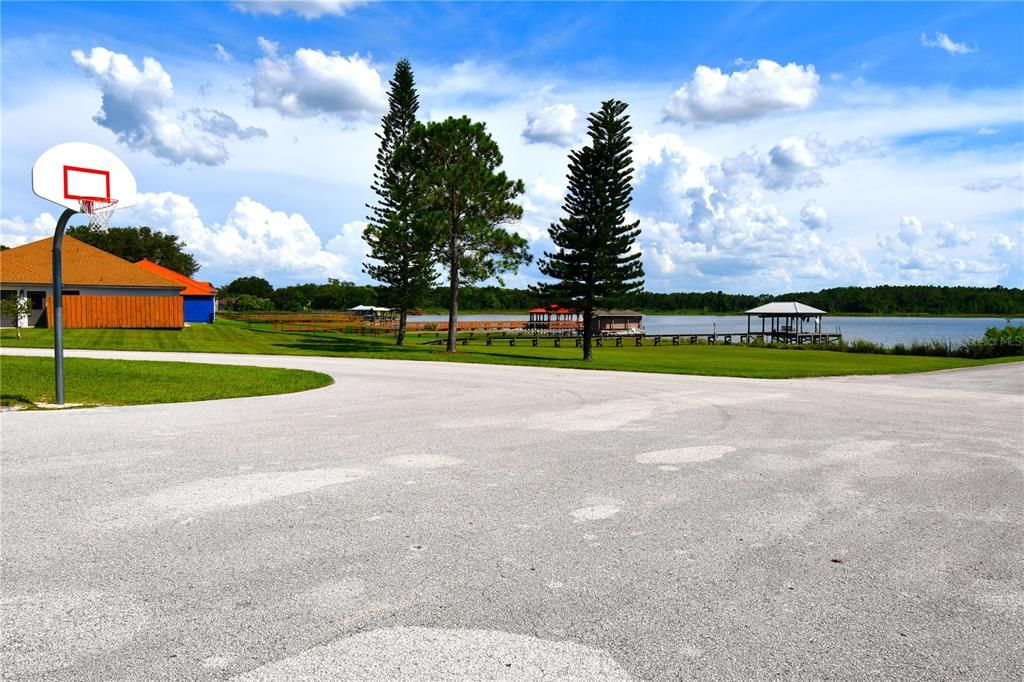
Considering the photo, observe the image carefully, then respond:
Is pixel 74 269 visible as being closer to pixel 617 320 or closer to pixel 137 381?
pixel 137 381

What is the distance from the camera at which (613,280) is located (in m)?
33.6

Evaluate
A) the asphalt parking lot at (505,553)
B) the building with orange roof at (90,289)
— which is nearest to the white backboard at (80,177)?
the asphalt parking lot at (505,553)

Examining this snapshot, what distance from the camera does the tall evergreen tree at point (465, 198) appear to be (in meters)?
31.8

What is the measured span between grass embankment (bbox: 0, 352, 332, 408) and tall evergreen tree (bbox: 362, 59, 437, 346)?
66.9ft

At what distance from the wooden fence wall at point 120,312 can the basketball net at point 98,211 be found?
29160mm

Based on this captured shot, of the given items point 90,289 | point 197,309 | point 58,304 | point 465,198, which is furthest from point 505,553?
point 197,309

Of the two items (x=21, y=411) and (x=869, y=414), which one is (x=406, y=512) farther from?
(x=869, y=414)

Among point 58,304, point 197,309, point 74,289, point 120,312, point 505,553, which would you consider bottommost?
point 505,553

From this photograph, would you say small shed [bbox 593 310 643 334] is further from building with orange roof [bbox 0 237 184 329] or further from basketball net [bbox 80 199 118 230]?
basketball net [bbox 80 199 118 230]

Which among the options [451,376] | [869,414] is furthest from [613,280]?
[869,414]

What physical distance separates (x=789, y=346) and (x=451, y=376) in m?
40.9

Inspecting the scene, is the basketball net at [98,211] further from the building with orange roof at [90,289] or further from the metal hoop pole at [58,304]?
the building with orange roof at [90,289]

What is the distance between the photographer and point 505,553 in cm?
457

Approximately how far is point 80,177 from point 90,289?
1320 inches
